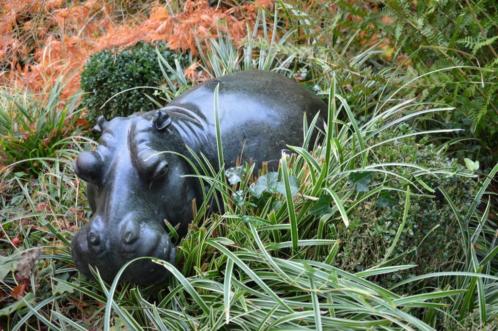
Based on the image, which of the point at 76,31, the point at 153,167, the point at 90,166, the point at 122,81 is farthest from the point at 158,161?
the point at 76,31

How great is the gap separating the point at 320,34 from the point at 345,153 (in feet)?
5.14

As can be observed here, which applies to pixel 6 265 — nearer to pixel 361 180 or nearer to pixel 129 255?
pixel 129 255

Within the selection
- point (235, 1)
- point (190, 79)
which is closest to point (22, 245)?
point (190, 79)

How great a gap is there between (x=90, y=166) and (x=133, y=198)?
0.77ft

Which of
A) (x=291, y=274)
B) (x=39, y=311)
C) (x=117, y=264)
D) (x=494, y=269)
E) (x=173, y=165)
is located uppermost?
(x=173, y=165)

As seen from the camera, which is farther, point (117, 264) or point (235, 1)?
point (235, 1)

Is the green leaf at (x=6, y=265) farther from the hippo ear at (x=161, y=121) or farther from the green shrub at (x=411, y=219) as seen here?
the green shrub at (x=411, y=219)

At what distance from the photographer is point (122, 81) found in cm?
452

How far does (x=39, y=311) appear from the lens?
9.80 feet

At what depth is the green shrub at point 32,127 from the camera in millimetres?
4207

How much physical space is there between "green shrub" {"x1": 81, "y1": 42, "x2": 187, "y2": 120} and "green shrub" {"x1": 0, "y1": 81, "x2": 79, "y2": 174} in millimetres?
209

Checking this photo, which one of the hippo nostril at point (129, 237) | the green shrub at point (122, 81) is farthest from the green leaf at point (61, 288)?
the green shrub at point (122, 81)

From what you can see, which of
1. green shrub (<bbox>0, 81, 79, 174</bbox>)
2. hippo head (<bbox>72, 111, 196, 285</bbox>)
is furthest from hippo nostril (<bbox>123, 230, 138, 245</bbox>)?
green shrub (<bbox>0, 81, 79, 174</bbox>)

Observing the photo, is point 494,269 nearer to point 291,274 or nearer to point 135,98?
point 291,274
